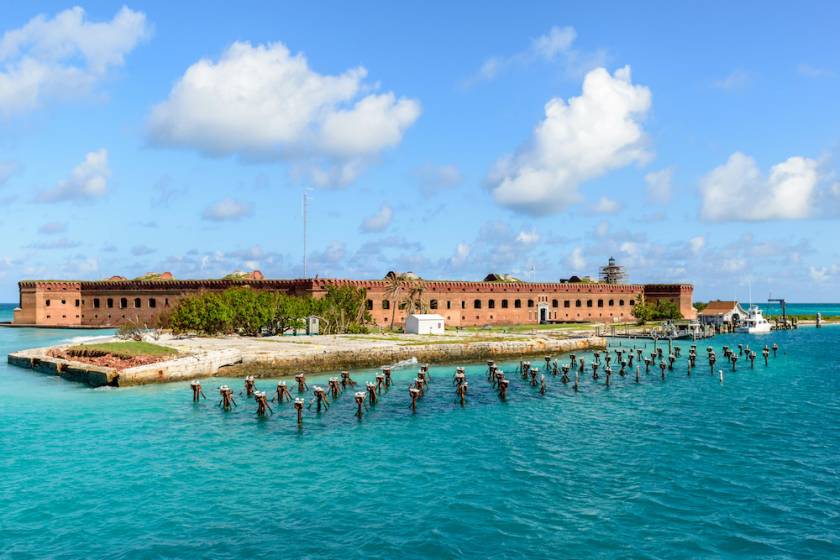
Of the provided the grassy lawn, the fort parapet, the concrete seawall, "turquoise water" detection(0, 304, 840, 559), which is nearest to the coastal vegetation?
the concrete seawall

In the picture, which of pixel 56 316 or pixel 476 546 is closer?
pixel 476 546

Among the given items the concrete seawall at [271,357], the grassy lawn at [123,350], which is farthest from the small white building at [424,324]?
the grassy lawn at [123,350]

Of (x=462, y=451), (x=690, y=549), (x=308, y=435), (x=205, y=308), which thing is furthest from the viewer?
(x=205, y=308)

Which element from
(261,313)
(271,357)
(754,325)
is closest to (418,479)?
(271,357)

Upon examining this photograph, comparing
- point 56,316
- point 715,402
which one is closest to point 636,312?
point 715,402

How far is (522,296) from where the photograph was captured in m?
84.6

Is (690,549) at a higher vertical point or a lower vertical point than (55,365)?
lower

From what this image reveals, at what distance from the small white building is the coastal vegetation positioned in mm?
4939

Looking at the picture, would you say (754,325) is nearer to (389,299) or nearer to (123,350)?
(389,299)

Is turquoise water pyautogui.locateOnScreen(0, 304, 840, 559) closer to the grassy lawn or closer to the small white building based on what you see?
the grassy lawn

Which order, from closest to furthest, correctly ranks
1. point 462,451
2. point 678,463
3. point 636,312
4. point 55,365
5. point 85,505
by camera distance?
point 85,505 < point 678,463 < point 462,451 < point 55,365 < point 636,312

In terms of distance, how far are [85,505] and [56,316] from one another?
82088 millimetres

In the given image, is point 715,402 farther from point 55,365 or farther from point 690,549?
point 55,365

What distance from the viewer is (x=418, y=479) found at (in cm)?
1897
